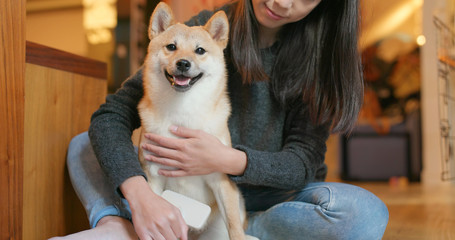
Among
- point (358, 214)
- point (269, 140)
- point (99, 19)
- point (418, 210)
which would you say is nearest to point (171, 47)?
point (269, 140)

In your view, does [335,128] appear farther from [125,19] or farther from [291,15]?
[125,19]

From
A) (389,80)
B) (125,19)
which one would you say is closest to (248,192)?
(125,19)

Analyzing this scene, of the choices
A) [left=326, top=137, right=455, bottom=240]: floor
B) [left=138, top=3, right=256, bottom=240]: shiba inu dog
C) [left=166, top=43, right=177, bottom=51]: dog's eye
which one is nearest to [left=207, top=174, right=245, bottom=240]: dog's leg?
[left=138, top=3, right=256, bottom=240]: shiba inu dog

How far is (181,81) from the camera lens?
1046 mm

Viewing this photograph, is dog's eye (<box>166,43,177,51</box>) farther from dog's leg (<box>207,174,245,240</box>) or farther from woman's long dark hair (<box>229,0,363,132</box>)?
dog's leg (<box>207,174,245,240</box>)

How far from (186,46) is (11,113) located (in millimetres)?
478

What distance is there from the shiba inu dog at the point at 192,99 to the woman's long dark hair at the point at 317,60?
80 millimetres

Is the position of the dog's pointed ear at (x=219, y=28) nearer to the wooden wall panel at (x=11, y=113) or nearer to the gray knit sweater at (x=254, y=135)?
the gray knit sweater at (x=254, y=135)

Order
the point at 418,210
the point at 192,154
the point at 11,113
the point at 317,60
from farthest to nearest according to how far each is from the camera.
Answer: the point at 418,210
the point at 317,60
the point at 192,154
the point at 11,113

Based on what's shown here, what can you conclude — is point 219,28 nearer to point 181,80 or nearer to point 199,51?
point 199,51

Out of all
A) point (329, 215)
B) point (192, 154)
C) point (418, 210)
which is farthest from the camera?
point (418, 210)

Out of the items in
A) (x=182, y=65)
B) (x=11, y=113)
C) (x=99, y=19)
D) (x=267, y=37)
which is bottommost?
(x=11, y=113)

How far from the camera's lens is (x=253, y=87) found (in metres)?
1.27

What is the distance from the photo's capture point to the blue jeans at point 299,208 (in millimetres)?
1105
